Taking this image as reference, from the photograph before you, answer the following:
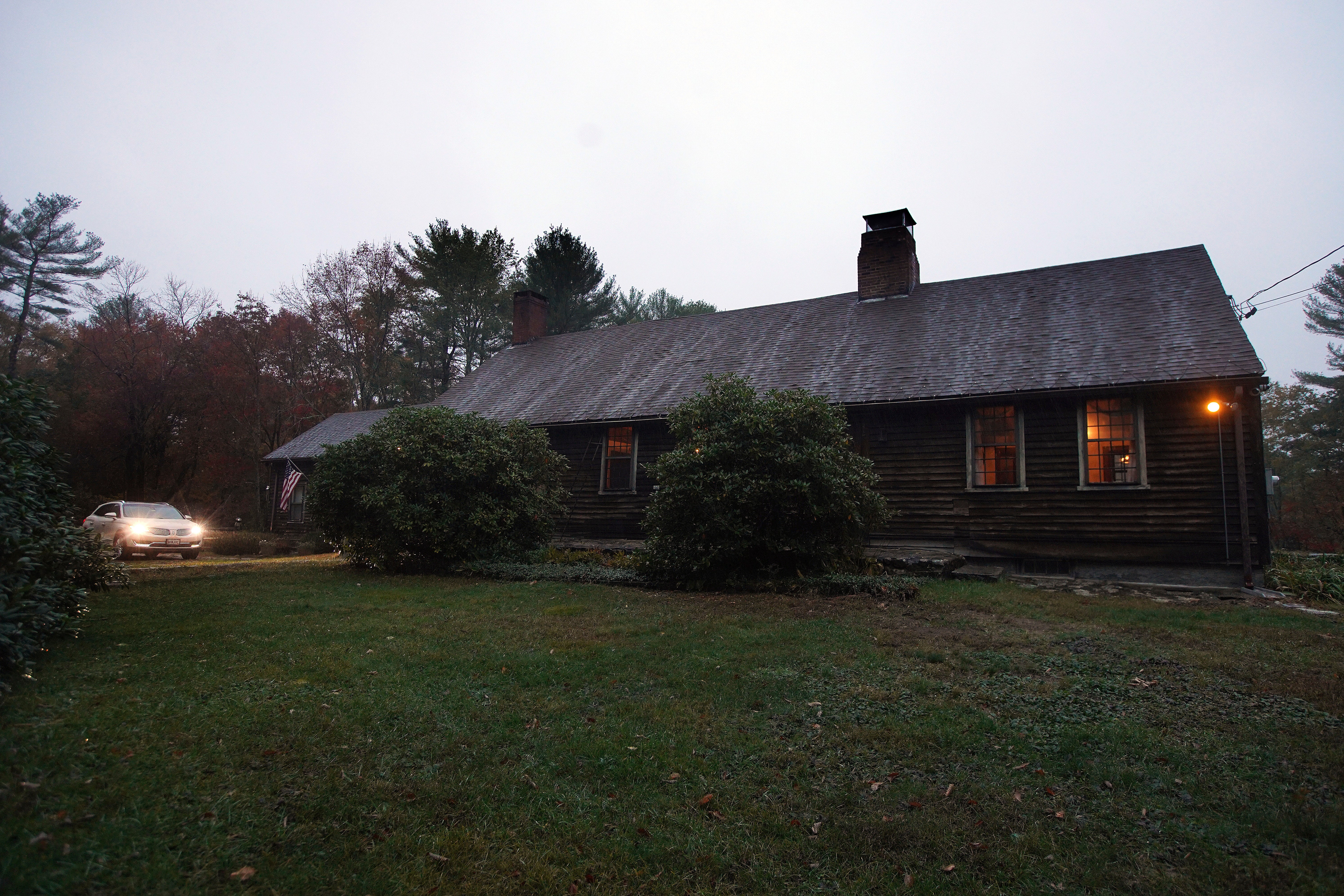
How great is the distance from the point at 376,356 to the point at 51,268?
1440 centimetres

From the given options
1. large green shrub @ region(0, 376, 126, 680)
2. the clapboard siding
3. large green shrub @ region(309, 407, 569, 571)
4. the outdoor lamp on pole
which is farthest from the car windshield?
the outdoor lamp on pole

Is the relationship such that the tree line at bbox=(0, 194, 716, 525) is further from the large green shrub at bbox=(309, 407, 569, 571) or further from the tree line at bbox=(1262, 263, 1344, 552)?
the tree line at bbox=(1262, 263, 1344, 552)

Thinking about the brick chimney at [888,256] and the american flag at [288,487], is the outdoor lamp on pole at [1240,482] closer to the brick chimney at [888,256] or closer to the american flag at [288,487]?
the brick chimney at [888,256]

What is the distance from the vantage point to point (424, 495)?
44.0ft

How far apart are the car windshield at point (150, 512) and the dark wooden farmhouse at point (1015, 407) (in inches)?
360

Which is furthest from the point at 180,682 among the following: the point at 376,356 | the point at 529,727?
the point at 376,356

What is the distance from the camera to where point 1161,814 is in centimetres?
337

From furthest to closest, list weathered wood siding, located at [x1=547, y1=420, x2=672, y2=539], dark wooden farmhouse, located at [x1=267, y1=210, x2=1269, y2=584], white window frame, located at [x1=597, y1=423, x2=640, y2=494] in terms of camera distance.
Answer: white window frame, located at [x1=597, y1=423, x2=640, y2=494]
weathered wood siding, located at [x1=547, y1=420, x2=672, y2=539]
dark wooden farmhouse, located at [x1=267, y1=210, x2=1269, y2=584]

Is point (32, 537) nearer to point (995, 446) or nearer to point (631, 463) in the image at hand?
point (631, 463)

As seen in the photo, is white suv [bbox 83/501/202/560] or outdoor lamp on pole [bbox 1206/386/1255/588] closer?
outdoor lamp on pole [bbox 1206/386/1255/588]

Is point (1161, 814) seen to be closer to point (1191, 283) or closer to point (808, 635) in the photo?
point (808, 635)

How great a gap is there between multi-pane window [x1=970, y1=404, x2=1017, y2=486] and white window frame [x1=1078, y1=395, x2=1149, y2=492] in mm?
1055

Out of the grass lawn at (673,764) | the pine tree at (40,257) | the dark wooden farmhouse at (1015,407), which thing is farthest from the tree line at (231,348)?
the grass lawn at (673,764)

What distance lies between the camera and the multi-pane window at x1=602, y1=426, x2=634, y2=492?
56.5 ft
